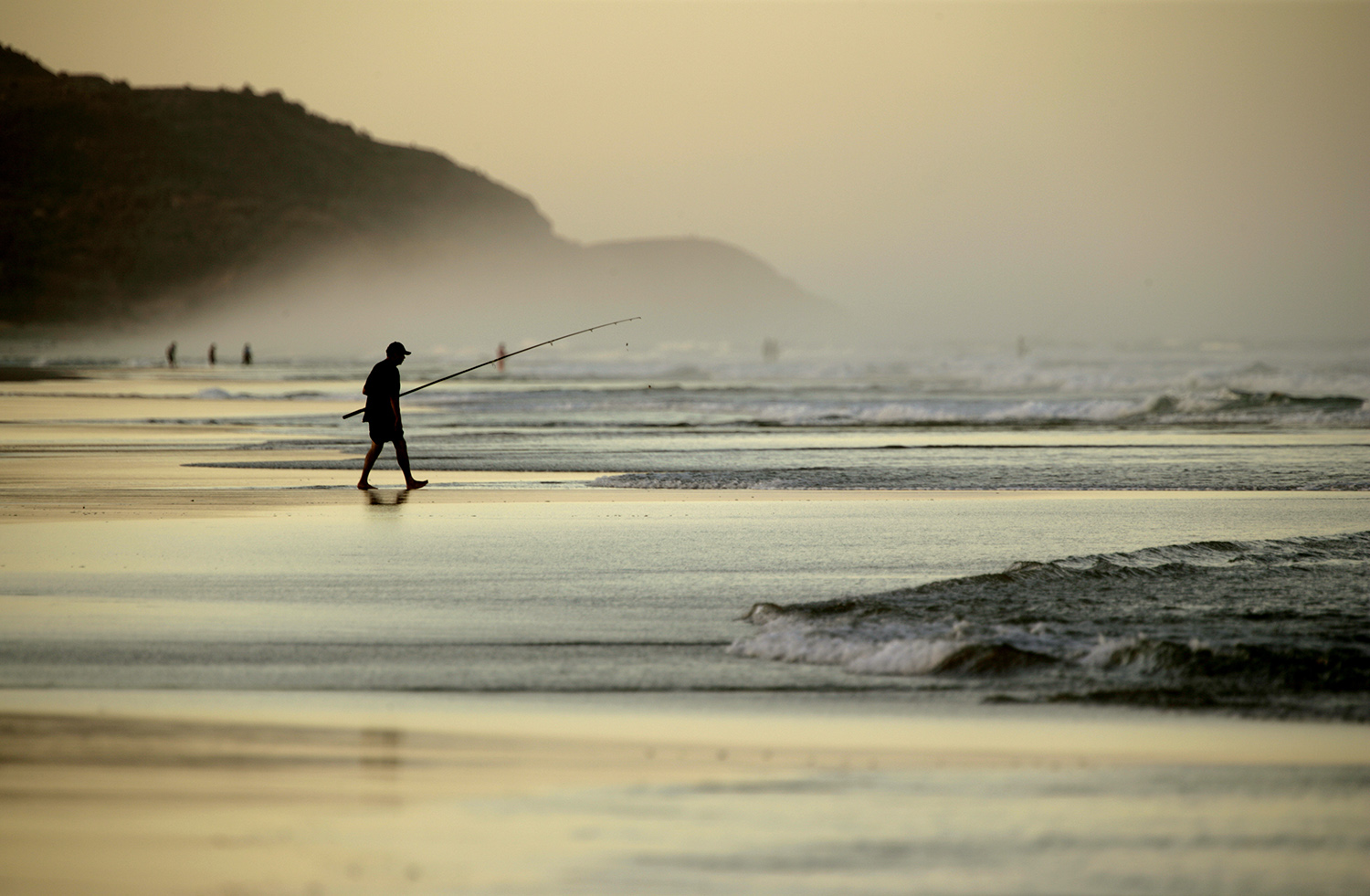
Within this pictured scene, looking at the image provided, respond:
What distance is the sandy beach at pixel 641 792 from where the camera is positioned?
12.3 ft

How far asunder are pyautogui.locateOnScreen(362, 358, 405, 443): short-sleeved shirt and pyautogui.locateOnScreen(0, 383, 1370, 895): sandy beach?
7.76m

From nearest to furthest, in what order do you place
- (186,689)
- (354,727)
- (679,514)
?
1. (354,727)
2. (186,689)
3. (679,514)

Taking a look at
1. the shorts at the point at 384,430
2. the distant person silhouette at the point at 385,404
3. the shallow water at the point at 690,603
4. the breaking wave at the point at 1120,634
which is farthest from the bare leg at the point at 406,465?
the breaking wave at the point at 1120,634

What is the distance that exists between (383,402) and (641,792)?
1100 cm

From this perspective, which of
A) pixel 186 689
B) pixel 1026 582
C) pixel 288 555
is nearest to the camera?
pixel 186 689

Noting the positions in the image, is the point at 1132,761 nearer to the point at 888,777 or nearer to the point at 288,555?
the point at 888,777

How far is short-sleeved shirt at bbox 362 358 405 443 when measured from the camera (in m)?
14.8

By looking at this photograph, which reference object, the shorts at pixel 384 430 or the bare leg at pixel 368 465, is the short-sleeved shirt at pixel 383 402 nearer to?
the shorts at pixel 384 430

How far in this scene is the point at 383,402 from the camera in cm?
1486

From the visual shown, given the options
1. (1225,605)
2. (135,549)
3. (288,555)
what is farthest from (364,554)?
(1225,605)

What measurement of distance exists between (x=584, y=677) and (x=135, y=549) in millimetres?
5103

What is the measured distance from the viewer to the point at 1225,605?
7477 mm

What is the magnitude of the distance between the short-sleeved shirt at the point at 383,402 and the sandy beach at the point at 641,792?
7758 millimetres

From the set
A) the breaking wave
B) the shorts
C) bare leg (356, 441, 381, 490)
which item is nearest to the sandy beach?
the breaking wave
